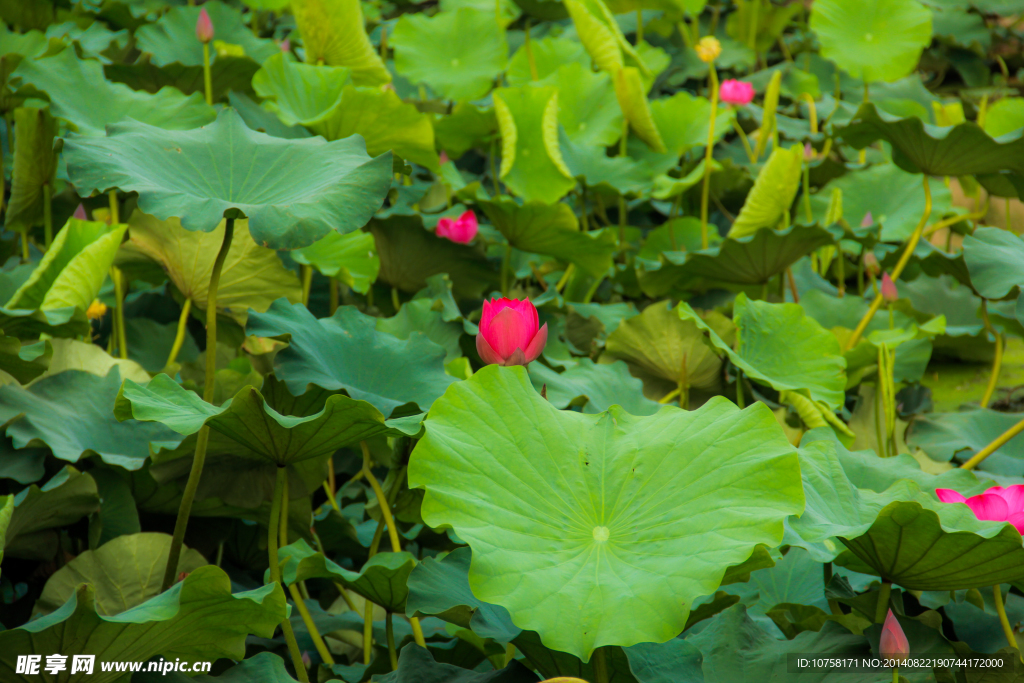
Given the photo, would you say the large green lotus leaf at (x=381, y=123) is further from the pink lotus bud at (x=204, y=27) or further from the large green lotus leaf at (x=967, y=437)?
the large green lotus leaf at (x=967, y=437)

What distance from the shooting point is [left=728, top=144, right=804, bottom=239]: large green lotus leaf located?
2.02 meters

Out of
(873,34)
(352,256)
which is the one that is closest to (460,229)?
(352,256)

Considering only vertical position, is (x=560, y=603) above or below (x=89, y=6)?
above

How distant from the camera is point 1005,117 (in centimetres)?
258

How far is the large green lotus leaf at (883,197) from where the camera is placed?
2.35m

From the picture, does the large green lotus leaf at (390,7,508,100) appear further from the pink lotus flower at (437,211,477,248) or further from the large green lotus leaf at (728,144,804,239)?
the large green lotus leaf at (728,144,804,239)

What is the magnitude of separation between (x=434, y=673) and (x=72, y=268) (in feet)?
2.85

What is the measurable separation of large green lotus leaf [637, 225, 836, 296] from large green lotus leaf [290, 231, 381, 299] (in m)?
0.71

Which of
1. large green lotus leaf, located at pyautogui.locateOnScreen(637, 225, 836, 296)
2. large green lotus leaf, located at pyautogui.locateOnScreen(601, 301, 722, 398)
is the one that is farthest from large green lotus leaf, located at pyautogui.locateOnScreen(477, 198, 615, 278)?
large green lotus leaf, located at pyautogui.locateOnScreen(601, 301, 722, 398)

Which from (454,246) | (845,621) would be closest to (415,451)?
(845,621)

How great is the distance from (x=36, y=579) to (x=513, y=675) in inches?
30.3

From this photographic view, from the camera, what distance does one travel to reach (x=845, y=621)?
40.0 inches

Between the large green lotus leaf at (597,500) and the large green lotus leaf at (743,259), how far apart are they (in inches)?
39.3

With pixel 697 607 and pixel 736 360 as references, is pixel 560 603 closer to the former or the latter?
pixel 697 607
